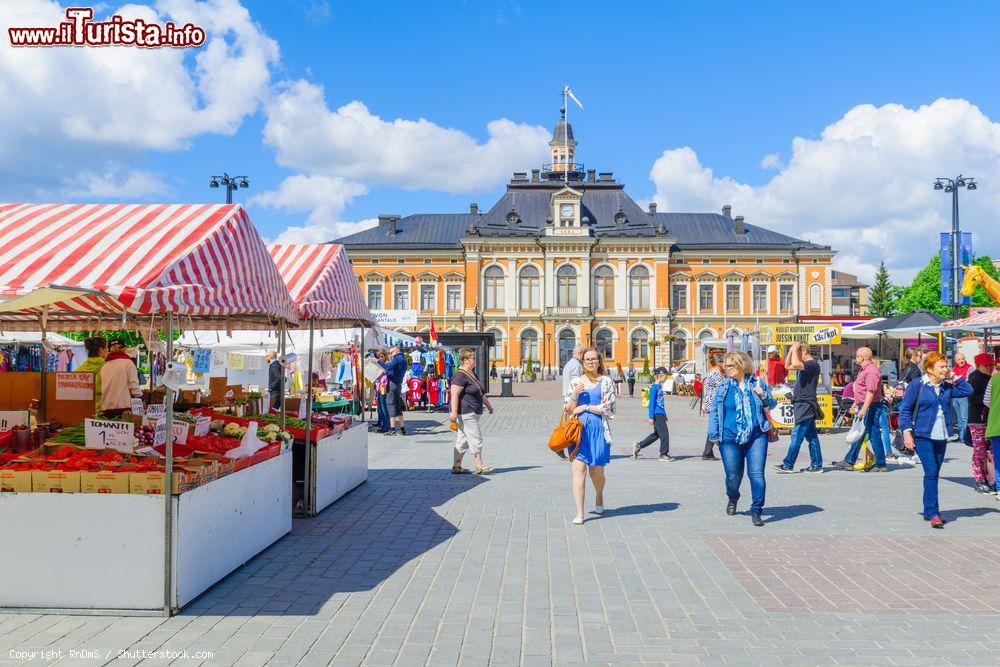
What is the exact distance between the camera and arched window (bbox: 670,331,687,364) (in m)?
63.4

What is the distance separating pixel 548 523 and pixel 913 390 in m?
3.87

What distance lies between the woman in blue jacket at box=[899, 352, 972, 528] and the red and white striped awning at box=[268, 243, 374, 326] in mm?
6024

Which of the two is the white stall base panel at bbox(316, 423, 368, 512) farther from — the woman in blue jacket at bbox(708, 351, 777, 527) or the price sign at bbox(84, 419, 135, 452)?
the woman in blue jacket at bbox(708, 351, 777, 527)

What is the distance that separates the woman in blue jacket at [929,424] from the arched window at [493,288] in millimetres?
54940

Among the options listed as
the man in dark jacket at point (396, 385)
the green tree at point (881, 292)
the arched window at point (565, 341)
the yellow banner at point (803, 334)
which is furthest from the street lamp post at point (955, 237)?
the green tree at point (881, 292)

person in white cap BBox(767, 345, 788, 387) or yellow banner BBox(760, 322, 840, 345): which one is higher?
yellow banner BBox(760, 322, 840, 345)

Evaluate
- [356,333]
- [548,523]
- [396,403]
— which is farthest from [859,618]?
[356,333]

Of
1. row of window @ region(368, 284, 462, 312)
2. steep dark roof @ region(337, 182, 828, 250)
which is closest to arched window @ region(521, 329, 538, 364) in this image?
row of window @ region(368, 284, 462, 312)

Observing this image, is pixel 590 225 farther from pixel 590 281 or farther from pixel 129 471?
pixel 129 471

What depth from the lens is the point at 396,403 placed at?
57.1 ft

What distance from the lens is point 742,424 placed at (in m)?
8.21

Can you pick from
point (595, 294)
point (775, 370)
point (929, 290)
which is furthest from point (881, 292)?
point (775, 370)

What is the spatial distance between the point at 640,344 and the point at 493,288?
11.9 metres

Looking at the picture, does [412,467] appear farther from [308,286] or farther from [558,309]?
[558,309]
